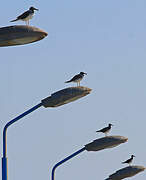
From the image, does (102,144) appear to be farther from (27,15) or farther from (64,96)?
(27,15)

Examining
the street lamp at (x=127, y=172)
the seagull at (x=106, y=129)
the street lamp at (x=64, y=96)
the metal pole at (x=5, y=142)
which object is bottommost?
the metal pole at (x=5, y=142)

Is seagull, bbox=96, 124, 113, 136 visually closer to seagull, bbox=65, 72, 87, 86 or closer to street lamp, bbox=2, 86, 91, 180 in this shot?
seagull, bbox=65, 72, 87, 86

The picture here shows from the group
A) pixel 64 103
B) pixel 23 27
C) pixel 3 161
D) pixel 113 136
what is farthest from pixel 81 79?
pixel 23 27

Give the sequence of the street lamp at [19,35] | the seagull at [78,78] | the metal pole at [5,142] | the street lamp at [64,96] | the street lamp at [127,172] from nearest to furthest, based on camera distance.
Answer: the street lamp at [19,35] < the metal pole at [5,142] < the street lamp at [64,96] < the seagull at [78,78] < the street lamp at [127,172]

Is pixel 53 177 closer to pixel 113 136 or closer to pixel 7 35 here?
pixel 113 136

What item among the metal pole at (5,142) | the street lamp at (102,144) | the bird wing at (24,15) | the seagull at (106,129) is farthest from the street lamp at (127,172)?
the bird wing at (24,15)

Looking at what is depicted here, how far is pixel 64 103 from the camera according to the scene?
2811 centimetres

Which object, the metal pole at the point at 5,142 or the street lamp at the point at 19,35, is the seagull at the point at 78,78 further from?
the street lamp at the point at 19,35

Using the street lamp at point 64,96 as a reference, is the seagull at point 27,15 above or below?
above

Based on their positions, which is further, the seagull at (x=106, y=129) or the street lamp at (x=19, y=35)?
the seagull at (x=106, y=129)

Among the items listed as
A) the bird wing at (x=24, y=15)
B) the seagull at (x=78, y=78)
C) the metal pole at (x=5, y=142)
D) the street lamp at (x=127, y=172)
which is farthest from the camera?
the street lamp at (x=127, y=172)

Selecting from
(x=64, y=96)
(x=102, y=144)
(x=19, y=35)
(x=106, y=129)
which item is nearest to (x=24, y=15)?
(x=64, y=96)

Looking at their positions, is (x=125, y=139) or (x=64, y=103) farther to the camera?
(x=125, y=139)

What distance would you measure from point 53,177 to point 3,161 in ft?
26.7
